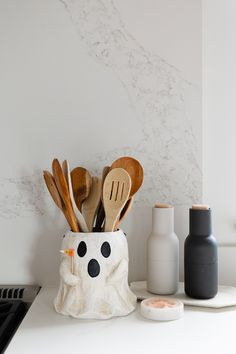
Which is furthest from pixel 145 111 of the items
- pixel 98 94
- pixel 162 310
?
pixel 162 310

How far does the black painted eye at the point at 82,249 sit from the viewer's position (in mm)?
917

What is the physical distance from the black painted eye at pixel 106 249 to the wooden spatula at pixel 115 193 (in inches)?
1.9

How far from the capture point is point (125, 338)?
0.81m

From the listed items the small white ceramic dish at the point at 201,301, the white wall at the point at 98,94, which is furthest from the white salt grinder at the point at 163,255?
the white wall at the point at 98,94

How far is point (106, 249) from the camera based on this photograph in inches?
36.4

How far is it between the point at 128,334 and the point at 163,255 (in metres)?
0.25

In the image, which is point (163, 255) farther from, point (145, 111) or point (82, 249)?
point (145, 111)

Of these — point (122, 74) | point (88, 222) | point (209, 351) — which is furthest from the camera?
point (122, 74)

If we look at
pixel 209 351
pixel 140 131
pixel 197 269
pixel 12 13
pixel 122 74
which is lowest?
A: pixel 209 351

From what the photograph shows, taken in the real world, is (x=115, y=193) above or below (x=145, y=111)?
below

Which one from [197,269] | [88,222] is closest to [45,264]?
[88,222]

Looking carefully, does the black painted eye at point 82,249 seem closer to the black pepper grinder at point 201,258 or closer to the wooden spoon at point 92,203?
the wooden spoon at point 92,203

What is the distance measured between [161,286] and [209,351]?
0.94ft

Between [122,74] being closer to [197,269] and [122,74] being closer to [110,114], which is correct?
[110,114]
